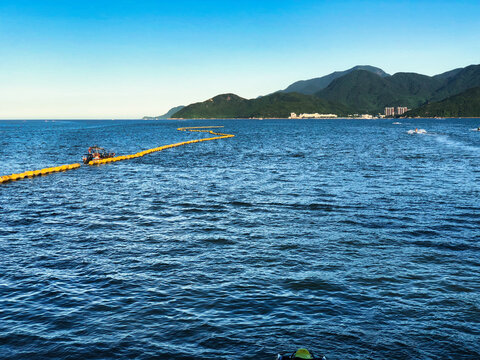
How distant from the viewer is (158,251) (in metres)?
25.4

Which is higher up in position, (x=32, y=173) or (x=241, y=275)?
(x=32, y=173)

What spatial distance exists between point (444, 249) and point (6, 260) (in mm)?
27110

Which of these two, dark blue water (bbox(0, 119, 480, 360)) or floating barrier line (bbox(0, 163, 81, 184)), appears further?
floating barrier line (bbox(0, 163, 81, 184))

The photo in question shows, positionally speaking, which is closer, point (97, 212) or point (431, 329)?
point (431, 329)

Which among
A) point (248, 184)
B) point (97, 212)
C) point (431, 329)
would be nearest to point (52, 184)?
point (97, 212)

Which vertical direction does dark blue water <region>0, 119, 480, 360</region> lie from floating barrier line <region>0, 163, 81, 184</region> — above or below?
below

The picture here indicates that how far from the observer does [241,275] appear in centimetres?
2150

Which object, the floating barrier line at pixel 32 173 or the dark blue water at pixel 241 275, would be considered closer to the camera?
the dark blue water at pixel 241 275

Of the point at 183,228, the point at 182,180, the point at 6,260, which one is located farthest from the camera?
the point at 182,180

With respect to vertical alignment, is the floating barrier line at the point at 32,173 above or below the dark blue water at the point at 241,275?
above

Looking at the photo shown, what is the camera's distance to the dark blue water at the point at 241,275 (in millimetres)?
15195

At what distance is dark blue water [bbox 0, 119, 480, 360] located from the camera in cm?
1520

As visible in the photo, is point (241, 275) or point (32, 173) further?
point (32, 173)

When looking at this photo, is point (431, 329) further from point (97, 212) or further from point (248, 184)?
point (248, 184)
